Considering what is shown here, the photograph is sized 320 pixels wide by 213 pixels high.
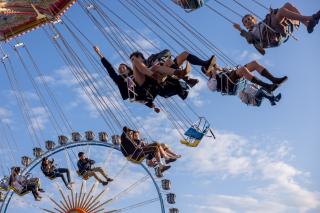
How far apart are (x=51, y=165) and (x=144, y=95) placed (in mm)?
8614

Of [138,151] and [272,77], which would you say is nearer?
[272,77]

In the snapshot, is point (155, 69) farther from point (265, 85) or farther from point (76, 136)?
point (76, 136)

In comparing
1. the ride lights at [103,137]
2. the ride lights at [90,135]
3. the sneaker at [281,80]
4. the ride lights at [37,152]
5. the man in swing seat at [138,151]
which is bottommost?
the sneaker at [281,80]

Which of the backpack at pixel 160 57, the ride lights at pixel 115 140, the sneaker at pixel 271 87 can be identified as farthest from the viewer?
the ride lights at pixel 115 140

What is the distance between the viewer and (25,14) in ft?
48.9

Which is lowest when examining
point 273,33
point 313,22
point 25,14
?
point 313,22

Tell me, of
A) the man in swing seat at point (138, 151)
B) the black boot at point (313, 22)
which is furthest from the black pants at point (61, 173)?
the black boot at point (313, 22)

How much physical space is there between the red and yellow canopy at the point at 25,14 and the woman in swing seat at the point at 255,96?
22.3 feet

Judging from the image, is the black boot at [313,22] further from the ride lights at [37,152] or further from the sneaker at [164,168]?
the ride lights at [37,152]

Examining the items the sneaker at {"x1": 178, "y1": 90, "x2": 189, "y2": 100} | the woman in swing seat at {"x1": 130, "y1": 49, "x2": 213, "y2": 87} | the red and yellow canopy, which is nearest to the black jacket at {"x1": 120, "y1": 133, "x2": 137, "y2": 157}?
the sneaker at {"x1": 178, "y1": 90, "x2": 189, "y2": 100}

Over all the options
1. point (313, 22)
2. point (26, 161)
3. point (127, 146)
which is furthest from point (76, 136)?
point (313, 22)

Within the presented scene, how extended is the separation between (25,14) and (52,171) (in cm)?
603

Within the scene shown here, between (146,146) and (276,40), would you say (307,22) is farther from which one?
(146,146)

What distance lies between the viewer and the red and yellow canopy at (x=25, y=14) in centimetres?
1421
